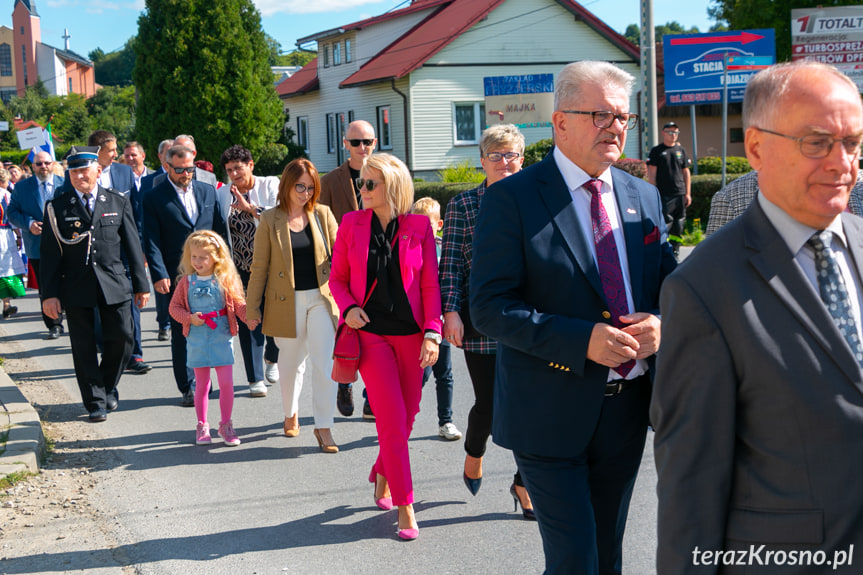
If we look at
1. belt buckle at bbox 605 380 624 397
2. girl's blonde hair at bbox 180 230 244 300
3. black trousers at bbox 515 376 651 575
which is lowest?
black trousers at bbox 515 376 651 575

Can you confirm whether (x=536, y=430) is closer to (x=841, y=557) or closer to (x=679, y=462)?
(x=679, y=462)

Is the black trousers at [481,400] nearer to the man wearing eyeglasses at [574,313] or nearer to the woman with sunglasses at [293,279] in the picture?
the man wearing eyeglasses at [574,313]

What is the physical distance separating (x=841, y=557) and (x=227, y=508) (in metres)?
4.09

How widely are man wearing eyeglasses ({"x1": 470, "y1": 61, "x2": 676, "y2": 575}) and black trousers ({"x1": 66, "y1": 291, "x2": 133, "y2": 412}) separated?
5.19 meters

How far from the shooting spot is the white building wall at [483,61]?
35344mm

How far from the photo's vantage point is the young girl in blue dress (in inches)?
271

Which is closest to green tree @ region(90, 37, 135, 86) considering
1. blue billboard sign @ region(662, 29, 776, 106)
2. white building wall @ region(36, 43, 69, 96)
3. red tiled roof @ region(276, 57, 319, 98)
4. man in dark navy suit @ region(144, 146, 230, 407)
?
white building wall @ region(36, 43, 69, 96)

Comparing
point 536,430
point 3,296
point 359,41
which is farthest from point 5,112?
point 536,430

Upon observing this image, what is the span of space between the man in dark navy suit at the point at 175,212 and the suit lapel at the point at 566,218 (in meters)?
5.63

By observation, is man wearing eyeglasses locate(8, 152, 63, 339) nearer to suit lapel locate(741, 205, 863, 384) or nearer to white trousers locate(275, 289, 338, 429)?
white trousers locate(275, 289, 338, 429)

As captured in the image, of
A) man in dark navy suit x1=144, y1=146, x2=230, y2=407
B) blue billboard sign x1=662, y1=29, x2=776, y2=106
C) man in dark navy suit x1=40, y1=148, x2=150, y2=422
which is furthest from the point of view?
blue billboard sign x1=662, y1=29, x2=776, y2=106

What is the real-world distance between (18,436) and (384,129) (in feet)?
107

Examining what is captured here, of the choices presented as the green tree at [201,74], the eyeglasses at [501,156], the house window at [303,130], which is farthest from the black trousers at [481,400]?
the house window at [303,130]

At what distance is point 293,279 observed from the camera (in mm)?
6895
